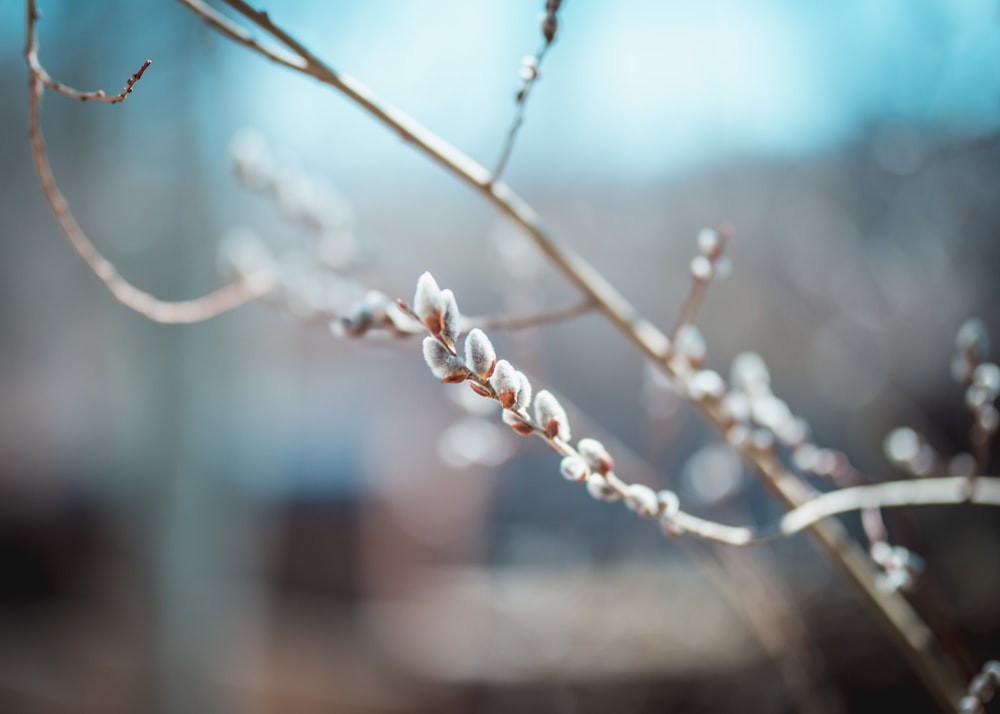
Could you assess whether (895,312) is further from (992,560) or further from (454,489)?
(454,489)

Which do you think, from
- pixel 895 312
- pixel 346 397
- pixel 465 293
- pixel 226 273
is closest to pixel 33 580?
pixel 346 397

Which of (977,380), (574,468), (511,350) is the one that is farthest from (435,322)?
(511,350)

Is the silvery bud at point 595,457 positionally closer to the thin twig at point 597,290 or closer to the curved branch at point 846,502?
the curved branch at point 846,502

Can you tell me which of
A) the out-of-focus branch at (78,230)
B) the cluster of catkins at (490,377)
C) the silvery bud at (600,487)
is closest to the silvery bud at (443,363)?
the cluster of catkins at (490,377)

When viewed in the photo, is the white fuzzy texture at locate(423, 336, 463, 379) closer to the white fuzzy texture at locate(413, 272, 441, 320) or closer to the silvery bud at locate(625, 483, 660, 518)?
the white fuzzy texture at locate(413, 272, 441, 320)

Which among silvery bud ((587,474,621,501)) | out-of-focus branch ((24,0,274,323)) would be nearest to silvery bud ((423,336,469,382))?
A: silvery bud ((587,474,621,501))

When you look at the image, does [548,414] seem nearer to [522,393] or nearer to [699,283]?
[522,393]
